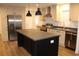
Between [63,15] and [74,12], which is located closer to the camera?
[74,12]

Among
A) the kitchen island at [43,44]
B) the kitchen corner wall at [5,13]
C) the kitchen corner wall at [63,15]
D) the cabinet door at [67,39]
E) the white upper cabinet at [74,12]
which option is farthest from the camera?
the kitchen corner wall at [5,13]

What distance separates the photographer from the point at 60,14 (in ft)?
23.7

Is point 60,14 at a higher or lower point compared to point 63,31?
higher

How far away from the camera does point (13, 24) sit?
811 cm

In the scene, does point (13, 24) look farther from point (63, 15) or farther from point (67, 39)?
point (67, 39)

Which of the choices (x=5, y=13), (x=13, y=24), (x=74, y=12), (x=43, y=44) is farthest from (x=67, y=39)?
(x=5, y=13)

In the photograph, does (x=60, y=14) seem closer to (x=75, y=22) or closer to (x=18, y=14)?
(x=75, y=22)

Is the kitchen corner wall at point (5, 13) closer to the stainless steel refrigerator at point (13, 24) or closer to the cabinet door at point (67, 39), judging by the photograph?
the stainless steel refrigerator at point (13, 24)

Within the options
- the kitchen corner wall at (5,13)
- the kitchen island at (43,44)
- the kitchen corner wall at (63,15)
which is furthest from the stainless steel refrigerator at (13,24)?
the kitchen island at (43,44)

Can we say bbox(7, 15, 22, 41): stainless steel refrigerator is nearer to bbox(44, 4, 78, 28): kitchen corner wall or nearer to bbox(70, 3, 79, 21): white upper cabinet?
bbox(44, 4, 78, 28): kitchen corner wall

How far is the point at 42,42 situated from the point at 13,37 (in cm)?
444

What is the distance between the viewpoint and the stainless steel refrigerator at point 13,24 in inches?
315

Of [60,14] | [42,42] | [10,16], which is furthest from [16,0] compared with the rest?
[10,16]

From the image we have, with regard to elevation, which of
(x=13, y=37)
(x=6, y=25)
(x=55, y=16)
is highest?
(x=55, y=16)
